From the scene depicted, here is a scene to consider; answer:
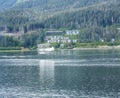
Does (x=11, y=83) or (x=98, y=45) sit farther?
(x=98, y=45)

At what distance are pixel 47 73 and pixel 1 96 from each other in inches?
1081

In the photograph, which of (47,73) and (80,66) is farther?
(80,66)

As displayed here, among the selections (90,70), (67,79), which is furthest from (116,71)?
(67,79)

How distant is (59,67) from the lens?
101062 mm

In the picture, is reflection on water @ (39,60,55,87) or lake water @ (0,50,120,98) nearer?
lake water @ (0,50,120,98)

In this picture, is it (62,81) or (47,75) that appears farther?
(47,75)

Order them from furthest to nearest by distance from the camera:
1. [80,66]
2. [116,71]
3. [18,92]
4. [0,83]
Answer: [80,66], [116,71], [0,83], [18,92]

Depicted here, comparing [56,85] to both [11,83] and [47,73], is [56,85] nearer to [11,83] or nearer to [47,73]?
[11,83]

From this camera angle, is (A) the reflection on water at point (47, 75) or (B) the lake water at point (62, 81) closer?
(B) the lake water at point (62, 81)

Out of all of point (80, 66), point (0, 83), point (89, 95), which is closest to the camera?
point (89, 95)

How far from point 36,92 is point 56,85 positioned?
6.71 metres

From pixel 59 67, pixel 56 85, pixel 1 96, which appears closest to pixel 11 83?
pixel 56 85

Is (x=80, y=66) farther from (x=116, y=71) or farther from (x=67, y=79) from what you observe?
(x=67, y=79)

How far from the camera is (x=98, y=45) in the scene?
641 ft
